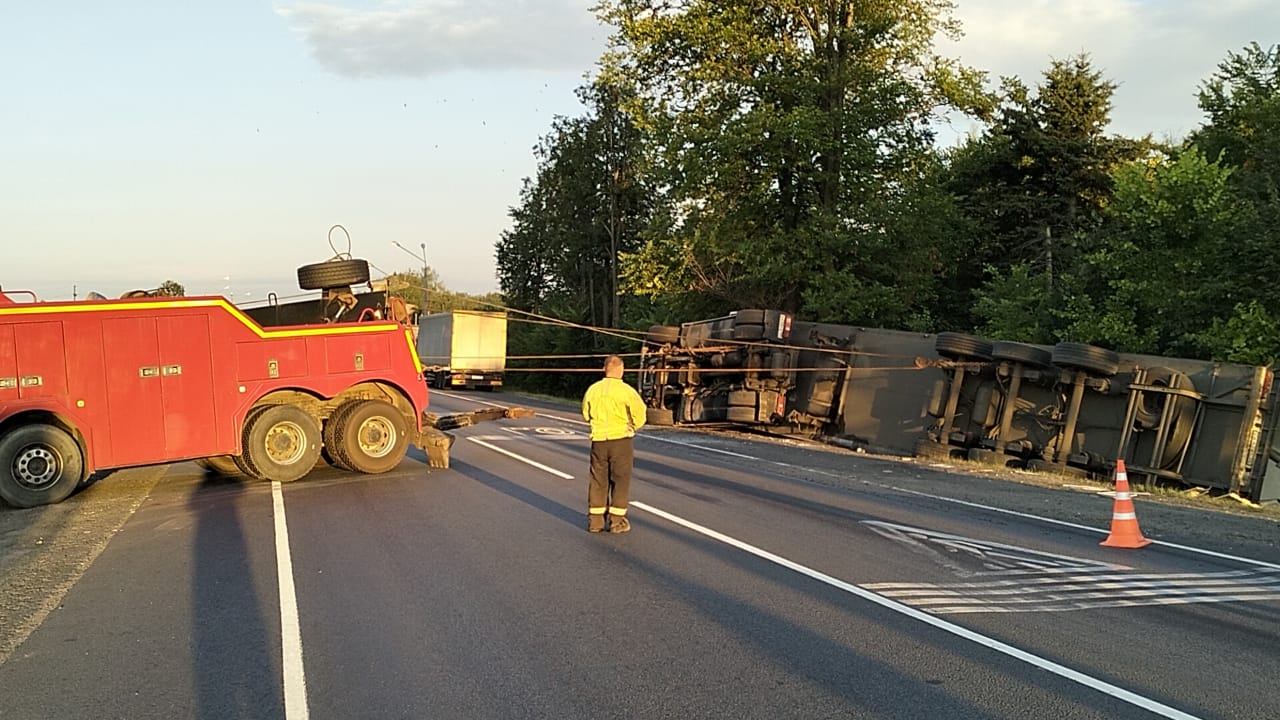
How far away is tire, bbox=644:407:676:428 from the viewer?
896 inches

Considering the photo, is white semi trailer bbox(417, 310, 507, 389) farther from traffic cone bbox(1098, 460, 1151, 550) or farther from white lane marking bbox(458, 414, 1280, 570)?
traffic cone bbox(1098, 460, 1151, 550)

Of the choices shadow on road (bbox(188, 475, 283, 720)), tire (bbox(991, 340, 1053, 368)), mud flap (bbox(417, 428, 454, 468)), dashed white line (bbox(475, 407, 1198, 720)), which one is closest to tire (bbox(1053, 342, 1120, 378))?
tire (bbox(991, 340, 1053, 368))

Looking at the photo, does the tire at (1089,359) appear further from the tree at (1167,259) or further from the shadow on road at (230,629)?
the shadow on road at (230,629)

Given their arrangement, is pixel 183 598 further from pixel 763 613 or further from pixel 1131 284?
pixel 1131 284

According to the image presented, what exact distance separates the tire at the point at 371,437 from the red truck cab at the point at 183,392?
0.05 feet

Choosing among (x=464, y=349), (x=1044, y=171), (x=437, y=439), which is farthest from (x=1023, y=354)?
(x=464, y=349)

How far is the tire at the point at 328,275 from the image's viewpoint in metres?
14.1

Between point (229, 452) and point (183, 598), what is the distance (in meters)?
5.56

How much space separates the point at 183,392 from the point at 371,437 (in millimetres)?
2530

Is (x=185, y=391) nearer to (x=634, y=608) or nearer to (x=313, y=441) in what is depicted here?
(x=313, y=441)

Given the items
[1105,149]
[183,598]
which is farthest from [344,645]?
[1105,149]

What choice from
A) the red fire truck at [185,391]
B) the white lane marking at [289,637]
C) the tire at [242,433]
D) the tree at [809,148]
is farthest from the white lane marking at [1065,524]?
the tree at [809,148]

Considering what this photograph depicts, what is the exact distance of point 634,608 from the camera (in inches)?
259

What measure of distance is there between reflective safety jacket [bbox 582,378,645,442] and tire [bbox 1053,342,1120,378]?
28.7 ft
